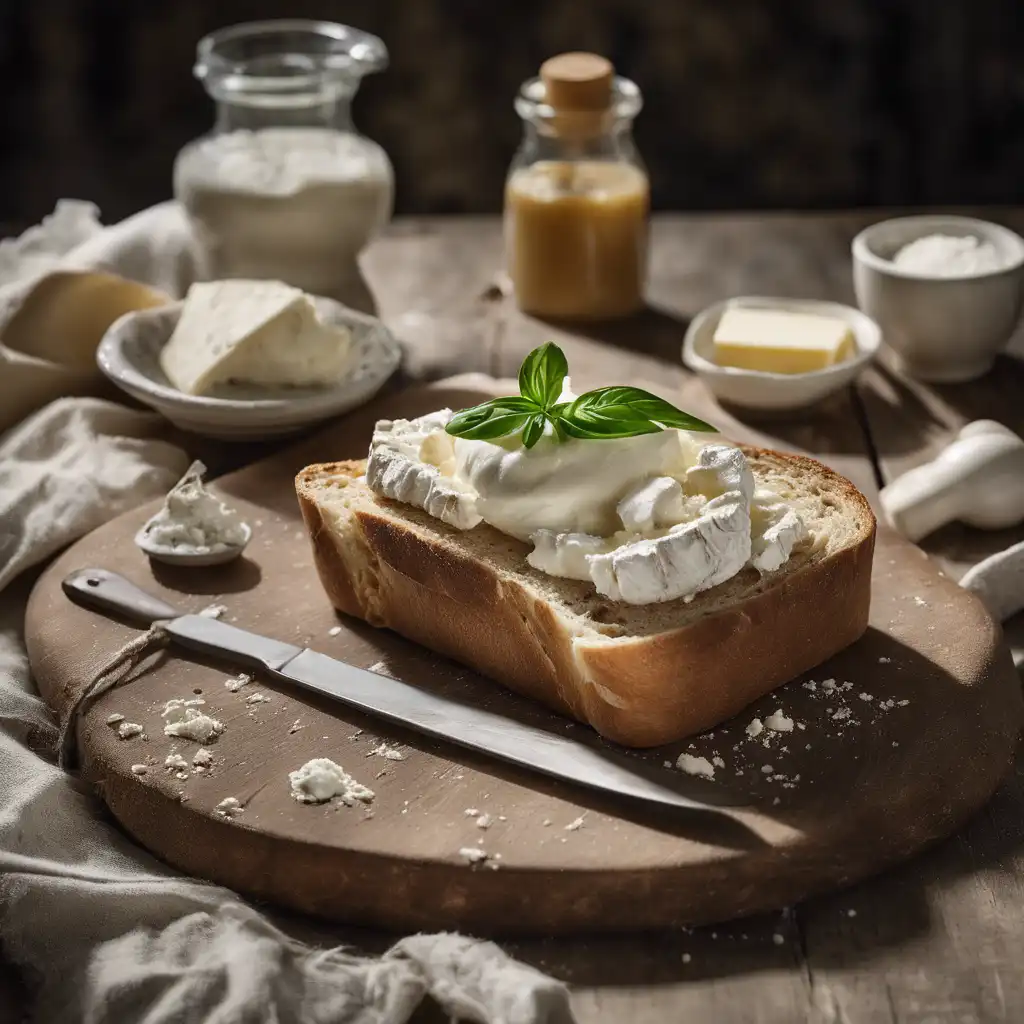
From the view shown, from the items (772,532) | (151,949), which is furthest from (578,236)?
(151,949)

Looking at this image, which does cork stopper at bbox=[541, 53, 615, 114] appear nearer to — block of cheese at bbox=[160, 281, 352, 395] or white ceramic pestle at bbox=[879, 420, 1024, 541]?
block of cheese at bbox=[160, 281, 352, 395]

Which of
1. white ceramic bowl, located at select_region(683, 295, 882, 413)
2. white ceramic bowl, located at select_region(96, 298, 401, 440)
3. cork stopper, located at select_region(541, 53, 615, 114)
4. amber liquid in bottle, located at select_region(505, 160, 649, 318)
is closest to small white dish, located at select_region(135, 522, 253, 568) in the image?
white ceramic bowl, located at select_region(96, 298, 401, 440)

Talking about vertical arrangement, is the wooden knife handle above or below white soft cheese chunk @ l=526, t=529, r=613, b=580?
below

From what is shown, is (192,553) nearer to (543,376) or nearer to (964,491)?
(543,376)

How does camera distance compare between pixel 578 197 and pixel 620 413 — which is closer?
pixel 620 413

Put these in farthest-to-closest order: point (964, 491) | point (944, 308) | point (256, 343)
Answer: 1. point (944, 308)
2. point (256, 343)
3. point (964, 491)

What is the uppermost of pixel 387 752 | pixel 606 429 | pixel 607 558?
pixel 606 429

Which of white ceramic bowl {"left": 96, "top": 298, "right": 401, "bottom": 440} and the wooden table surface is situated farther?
white ceramic bowl {"left": 96, "top": 298, "right": 401, "bottom": 440}
